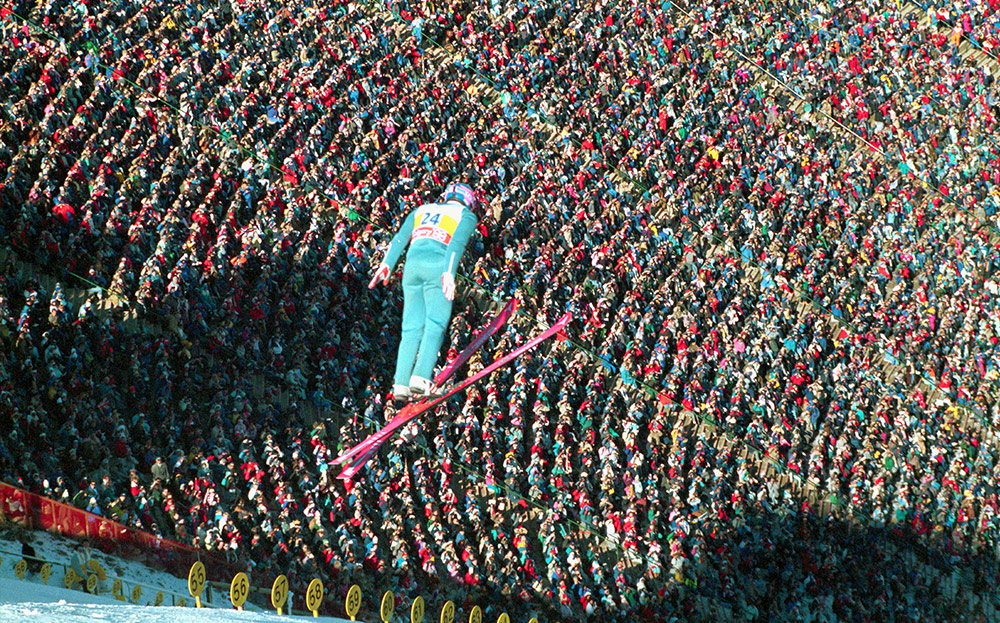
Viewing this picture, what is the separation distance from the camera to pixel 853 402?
19266mm

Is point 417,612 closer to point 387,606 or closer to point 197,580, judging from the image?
point 387,606

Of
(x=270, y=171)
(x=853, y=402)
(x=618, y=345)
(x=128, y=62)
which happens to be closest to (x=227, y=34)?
(x=128, y=62)

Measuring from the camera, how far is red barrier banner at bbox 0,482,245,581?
10789mm

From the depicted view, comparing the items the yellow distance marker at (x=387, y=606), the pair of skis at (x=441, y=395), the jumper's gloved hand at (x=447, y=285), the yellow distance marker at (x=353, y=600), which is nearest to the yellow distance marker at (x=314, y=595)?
the yellow distance marker at (x=353, y=600)

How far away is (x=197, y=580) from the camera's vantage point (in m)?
9.84

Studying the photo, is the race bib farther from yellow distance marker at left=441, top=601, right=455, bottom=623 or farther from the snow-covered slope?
yellow distance marker at left=441, top=601, right=455, bottom=623

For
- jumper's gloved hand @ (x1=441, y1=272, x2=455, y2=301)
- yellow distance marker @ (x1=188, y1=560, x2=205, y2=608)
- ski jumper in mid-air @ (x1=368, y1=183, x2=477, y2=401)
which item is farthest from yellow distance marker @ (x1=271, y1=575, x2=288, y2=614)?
jumper's gloved hand @ (x1=441, y1=272, x2=455, y2=301)

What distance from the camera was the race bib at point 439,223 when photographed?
10.2m

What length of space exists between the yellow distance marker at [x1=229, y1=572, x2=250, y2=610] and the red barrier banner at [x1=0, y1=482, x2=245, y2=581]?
115cm

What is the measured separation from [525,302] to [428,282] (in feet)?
27.5

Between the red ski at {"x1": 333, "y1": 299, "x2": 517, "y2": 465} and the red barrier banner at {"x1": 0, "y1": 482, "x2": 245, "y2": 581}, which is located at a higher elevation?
the red ski at {"x1": 333, "y1": 299, "x2": 517, "y2": 465}

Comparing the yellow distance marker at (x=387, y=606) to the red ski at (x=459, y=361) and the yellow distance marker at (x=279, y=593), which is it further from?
the red ski at (x=459, y=361)

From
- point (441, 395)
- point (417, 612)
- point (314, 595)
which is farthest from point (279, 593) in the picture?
point (441, 395)

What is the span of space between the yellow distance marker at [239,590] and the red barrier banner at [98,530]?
45.1 inches
